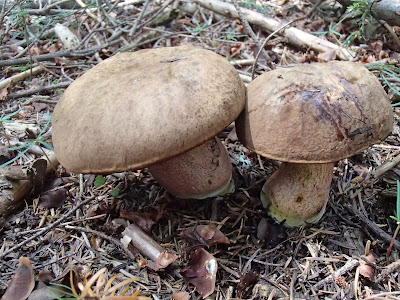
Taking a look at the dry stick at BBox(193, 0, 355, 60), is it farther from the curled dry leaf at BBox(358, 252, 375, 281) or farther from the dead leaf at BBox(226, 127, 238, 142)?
the curled dry leaf at BBox(358, 252, 375, 281)

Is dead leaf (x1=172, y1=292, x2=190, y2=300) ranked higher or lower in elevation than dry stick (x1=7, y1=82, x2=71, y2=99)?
lower

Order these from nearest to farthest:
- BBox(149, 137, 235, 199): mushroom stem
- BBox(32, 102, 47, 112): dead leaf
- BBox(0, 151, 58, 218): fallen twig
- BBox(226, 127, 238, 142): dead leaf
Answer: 1. BBox(149, 137, 235, 199): mushroom stem
2. BBox(0, 151, 58, 218): fallen twig
3. BBox(226, 127, 238, 142): dead leaf
4. BBox(32, 102, 47, 112): dead leaf

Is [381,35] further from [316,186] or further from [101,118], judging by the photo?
[101,118]

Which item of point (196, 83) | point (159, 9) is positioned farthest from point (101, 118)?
point (159, 9)

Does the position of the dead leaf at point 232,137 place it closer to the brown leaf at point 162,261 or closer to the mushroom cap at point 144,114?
the mushroom cap at point 144,114

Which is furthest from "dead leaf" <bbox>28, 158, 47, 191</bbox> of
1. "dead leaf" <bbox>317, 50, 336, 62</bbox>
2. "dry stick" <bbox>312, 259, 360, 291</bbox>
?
"dead leaf" <bbox>317, 50, 336, 62</bbox>
